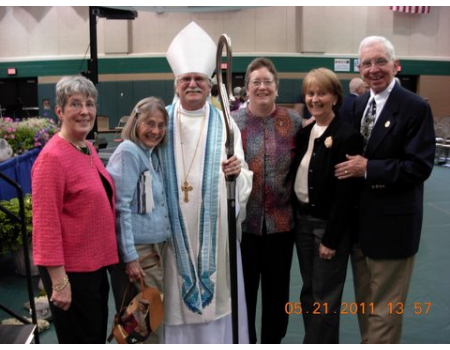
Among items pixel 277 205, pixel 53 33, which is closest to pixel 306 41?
pixel 53 33

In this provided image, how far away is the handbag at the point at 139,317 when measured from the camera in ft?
6.06

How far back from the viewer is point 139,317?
185cm

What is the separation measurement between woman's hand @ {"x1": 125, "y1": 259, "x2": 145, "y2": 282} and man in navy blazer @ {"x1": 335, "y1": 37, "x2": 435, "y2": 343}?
0.97m

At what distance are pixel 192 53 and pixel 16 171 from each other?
10.1ft

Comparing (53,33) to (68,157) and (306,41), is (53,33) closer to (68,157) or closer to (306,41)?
(306,41)

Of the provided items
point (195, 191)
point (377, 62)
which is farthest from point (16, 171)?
point (377, 62)

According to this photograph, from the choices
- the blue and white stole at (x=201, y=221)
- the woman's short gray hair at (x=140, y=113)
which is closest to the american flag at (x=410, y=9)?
the blue and white stole at (x=201, y=221)

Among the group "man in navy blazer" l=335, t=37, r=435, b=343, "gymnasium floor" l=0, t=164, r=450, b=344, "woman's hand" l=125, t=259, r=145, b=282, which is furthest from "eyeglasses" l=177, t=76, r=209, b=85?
"gymnasium floor" l=0, t=164, r=450, b=344

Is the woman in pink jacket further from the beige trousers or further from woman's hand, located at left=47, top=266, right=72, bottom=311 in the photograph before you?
the beige trousers

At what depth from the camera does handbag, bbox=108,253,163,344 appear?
1847 mm

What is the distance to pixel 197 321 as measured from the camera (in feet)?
7.23

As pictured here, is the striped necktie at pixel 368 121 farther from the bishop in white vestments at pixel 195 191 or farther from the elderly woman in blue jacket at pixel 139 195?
the elderly woman in blue jacket at pixel 139 195

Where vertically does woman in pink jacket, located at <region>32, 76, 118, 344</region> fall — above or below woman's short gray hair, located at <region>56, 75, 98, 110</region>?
below
